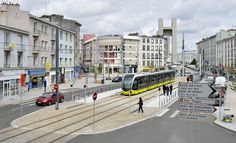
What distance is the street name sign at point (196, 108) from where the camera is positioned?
758 cm

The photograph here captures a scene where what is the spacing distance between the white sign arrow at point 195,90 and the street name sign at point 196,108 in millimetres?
261

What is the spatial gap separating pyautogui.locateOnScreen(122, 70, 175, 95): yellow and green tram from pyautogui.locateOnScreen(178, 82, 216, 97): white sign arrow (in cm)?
2355

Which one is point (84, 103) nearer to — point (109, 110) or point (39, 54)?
point (109, 110)

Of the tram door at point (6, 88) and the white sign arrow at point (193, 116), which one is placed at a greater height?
the white sign arrow at point (193, 116)

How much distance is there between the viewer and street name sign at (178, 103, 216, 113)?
7.58 metres

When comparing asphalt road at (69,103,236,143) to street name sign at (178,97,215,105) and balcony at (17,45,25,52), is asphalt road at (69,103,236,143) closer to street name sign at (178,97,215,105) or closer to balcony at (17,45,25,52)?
street name sign at (178,97,215,105)

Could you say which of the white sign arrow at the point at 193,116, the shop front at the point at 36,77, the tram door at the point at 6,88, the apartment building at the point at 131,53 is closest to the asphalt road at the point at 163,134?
the white sign arrow at the point at 193,116

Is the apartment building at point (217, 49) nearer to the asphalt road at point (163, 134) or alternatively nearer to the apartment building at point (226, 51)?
the apartment building at point (226, 51)

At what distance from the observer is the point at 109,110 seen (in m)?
26.2

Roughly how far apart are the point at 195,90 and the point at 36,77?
140 feet

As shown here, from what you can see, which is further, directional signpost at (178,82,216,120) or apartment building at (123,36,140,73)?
apartment building at (123,36,140,73)

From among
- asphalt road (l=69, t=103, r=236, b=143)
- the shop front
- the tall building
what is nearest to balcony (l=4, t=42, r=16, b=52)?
the tall building

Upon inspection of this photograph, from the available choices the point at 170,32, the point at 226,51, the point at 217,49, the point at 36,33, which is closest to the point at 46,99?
the point at 36,33

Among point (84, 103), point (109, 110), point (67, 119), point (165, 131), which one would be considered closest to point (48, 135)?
point (67, 119)
